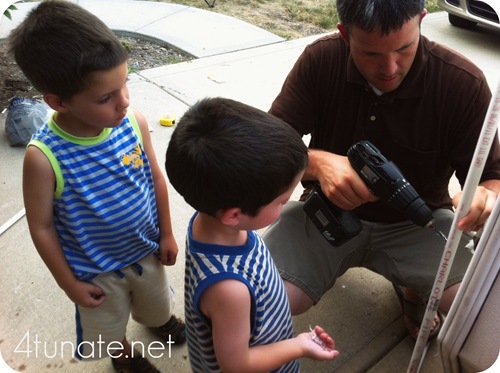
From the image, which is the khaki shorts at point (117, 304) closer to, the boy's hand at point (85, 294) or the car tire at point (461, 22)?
the boy's hand at point (85, 294)

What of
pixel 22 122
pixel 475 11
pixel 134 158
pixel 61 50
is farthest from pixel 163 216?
pixel 475 11

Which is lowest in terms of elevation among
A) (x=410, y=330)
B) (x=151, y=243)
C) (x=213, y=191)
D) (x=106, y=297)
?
(x=410, y=330)

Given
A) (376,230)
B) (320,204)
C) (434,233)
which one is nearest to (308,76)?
(320,204)

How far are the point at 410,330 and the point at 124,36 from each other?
167 inches

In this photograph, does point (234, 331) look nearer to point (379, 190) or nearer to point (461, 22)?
point (379, 190)

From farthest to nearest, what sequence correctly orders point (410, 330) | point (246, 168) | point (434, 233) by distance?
point (410, 330), point (434, 233), point (246, 168)

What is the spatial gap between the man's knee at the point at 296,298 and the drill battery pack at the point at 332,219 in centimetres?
24

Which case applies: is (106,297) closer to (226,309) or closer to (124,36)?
(226,309)

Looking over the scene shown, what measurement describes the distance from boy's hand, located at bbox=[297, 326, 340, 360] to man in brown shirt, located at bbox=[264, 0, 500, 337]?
410 millimetres

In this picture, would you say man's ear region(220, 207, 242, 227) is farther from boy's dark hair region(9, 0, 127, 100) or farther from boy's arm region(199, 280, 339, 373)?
boy's dark hair region(9, 0, 127, 100)

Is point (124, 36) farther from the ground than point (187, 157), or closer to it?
closer to it

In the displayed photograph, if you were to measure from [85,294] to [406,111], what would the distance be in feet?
4.30

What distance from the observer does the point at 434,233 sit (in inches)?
73.1

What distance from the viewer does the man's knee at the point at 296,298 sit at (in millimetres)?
1760
